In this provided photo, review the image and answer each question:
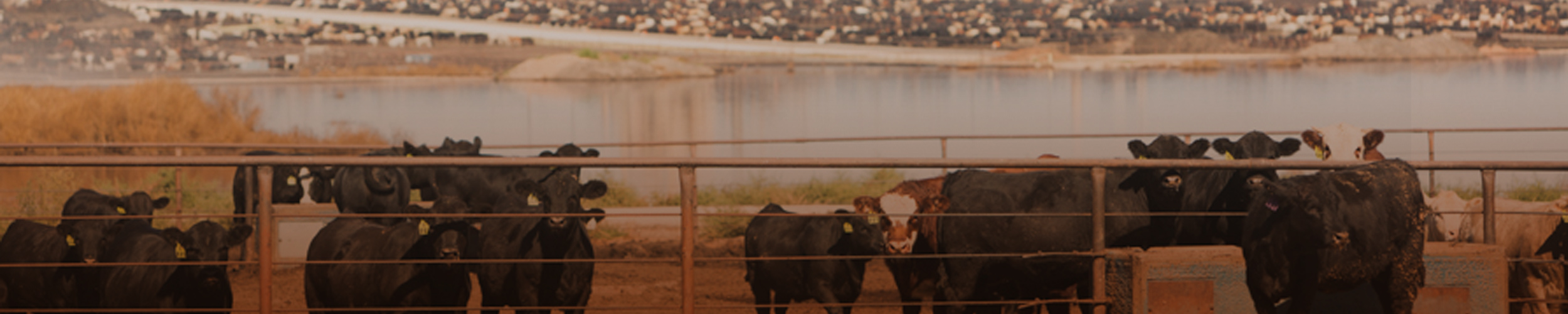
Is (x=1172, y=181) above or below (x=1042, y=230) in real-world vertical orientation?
above

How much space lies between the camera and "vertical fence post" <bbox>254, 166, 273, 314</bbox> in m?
4.91

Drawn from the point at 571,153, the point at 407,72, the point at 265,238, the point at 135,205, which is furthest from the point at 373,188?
the point at 407,72

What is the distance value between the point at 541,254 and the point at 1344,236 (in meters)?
4.24

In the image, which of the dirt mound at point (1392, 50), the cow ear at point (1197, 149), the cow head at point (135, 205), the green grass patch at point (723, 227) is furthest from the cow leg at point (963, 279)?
the dirt mound at point (1392, 50)

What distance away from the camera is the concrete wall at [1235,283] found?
5.29m

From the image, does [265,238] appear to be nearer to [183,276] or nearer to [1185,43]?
[183,276]

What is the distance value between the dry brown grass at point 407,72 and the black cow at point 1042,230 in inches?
4163

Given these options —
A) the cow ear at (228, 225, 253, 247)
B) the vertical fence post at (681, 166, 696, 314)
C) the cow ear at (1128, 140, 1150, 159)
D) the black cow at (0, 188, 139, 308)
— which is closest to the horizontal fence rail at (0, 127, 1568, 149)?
the cow ear at (1128, 140, 1150, 159)

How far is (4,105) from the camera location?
25391 mm

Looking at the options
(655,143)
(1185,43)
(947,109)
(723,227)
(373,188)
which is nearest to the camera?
(373,188)

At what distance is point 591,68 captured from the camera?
10150cm

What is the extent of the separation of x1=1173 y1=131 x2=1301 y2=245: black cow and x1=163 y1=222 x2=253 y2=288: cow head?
5.27 meters

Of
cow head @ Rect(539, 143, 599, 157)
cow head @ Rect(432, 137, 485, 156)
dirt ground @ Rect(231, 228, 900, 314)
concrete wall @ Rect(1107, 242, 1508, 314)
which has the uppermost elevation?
cow head @ Rect(432, 137, 485, 156)

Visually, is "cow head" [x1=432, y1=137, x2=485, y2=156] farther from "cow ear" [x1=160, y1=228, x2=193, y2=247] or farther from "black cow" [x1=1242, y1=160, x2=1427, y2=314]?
"black cow" [x1=1242, y1=160, x2=1427, y2=314]
